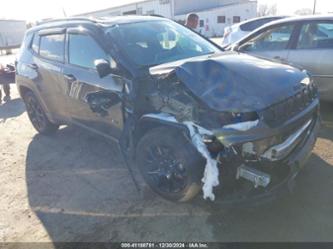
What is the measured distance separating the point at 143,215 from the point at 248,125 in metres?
1.45

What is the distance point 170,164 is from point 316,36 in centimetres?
358

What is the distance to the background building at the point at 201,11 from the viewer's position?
38938 millimetres

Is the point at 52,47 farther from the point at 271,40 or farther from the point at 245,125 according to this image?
the point at 271,40

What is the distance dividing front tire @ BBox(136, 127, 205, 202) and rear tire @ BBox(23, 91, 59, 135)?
112 inches

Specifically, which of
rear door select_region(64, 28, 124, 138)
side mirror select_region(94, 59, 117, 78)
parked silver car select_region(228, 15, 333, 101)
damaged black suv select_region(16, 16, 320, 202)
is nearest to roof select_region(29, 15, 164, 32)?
damaged black suv select_region(16, 16, 320, 202)

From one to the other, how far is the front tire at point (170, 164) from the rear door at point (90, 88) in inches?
22.9

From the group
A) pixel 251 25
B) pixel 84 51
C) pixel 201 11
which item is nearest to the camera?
pixel 84 51

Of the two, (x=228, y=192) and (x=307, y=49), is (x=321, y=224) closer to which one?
(x=228, y=192)

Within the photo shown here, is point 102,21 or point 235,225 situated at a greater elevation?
point 102,21

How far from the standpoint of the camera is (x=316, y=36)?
5.30m

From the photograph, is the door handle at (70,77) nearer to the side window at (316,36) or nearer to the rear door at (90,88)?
the rear door at (90,88)

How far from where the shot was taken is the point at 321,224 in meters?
3.02

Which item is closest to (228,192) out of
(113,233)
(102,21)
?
(113,233)

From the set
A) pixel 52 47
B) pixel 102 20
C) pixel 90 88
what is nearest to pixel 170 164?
pixel 90 88
